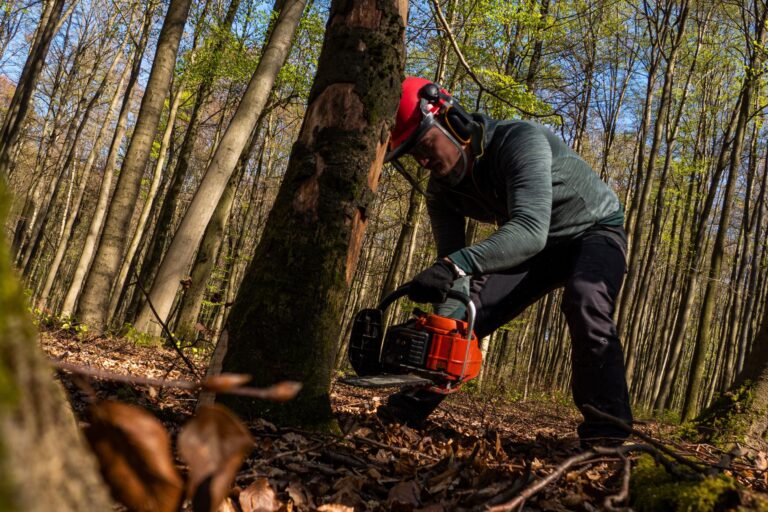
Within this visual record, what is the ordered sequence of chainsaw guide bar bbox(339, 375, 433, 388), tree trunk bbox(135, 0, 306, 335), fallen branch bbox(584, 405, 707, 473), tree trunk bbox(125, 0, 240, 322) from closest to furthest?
fallen branch bbox(584, 405, 707, 473), chainsaw guide bar bbox(339, 375, 433, 388), tree trunk bbox(135, 0, 306, 335), tree trunk bbox(125, 0, 240, 322)

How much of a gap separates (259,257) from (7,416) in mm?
1997

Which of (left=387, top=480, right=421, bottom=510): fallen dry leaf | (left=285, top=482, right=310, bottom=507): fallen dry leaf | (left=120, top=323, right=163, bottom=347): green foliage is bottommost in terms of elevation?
(left=120, top=323, right=163, bottom=347): green foliage

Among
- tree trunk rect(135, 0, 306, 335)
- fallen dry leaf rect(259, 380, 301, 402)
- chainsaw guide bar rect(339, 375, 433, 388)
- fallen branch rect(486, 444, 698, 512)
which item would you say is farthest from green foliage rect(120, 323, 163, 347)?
fallen dry leaf rect(259, 380, 301, 402)

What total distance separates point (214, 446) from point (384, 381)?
2.04 m

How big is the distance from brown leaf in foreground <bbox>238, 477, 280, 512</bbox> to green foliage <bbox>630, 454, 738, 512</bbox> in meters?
1.06

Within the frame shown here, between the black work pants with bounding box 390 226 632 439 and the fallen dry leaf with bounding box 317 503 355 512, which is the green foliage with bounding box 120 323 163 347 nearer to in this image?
the black work pants with bounding box 390 226 632 439

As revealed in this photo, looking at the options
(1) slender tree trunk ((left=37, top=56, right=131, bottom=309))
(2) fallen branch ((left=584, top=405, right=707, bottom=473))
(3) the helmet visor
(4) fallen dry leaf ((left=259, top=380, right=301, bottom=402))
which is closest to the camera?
(4) fallen dry leaf ((left=259, top=380, right=301, bottom=402))

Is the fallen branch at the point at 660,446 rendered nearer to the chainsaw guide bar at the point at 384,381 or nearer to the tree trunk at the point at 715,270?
the chainsaw guide bar at the point at 384,381

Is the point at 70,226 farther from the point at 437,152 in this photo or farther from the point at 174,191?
the point at 437,152

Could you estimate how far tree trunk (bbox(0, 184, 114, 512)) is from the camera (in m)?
0.37

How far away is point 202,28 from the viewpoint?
15617mm

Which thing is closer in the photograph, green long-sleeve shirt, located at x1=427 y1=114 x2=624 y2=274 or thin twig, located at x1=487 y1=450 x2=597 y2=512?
thin twig, located at x1=487 y1=450 x2=597 y2=512

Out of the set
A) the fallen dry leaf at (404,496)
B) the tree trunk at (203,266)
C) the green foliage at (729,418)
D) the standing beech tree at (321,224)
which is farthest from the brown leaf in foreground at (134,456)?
the tree trunk at (203,266)

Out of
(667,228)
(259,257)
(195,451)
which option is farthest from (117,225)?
(667,228)
